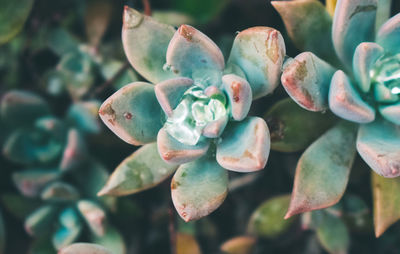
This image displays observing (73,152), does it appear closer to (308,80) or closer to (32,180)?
(32,180)

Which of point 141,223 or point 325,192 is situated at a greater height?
point 325,192

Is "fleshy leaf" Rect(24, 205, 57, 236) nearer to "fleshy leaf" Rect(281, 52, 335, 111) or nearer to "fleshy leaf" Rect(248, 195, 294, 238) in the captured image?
"fleshy leaf" Rect(248, 195, 294, 238)

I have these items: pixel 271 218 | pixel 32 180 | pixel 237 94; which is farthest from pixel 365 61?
pixel 32 180

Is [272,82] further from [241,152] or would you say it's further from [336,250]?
[336,250]

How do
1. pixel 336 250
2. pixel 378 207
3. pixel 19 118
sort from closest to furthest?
pixel 378 207 → pixel 336 250 → pixel 19 118

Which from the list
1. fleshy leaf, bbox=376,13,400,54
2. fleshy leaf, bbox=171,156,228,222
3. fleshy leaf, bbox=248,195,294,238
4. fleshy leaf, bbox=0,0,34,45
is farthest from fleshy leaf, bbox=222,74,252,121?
fleshy leaf, bbox=0,0,34,45

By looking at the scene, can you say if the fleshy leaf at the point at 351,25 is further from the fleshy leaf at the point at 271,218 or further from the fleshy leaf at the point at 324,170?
the fleshy leaf at the point at 271,218

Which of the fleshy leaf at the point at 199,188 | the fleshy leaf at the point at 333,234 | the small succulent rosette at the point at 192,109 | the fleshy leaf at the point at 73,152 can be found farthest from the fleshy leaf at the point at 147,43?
the fleshy leaf at the point at 333,234

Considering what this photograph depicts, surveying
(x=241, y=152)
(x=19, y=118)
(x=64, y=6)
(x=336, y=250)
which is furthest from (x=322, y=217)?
(x=64, y=6)
